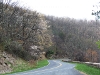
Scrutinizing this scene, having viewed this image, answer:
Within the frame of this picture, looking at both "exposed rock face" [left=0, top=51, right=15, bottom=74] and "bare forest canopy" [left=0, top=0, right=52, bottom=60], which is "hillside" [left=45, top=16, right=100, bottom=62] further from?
"exposed rock face" [left=0, top=51, right=15, bottom=74]

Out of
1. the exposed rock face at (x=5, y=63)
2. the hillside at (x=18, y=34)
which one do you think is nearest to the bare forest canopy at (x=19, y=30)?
the hillside at (x=18, y=34)

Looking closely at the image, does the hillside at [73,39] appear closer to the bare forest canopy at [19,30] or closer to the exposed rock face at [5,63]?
the bare forest canopy at [19,30]

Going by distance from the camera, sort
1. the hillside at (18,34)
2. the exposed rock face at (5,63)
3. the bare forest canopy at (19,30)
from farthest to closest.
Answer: the bare forest canopy at (19,30) < the hillside at (18,34) < the exposed rock face at (5,63)

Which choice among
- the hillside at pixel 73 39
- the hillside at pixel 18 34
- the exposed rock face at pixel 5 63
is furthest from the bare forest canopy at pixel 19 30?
the hillside at pixel 73 39

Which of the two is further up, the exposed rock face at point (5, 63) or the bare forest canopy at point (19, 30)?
the bare forest canopy at point (19, 30)

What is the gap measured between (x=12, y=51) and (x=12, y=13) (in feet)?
32.9

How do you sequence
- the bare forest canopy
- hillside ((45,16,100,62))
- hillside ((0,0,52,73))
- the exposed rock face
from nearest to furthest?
the exposed rock face → hillside ((0,0,52,73)) → the bare forest canopy → hillside ((45,16,100,62))

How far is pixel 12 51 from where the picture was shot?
113 ft

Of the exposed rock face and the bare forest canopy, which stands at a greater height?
the bare forest canopy

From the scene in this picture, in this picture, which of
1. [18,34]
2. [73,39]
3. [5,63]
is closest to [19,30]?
[18,34]

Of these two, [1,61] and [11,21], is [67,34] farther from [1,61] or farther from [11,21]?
[1,61]

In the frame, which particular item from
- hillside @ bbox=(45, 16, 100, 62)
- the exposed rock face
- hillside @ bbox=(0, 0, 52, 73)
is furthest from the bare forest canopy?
hillside @ bbox=(45, 16, 100, 62)

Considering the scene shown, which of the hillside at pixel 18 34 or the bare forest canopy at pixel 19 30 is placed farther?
the bare forest canopy at pixel 19 30

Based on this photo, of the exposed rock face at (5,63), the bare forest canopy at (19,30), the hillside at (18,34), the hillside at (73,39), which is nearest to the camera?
the exposed rock face at (5,63)
